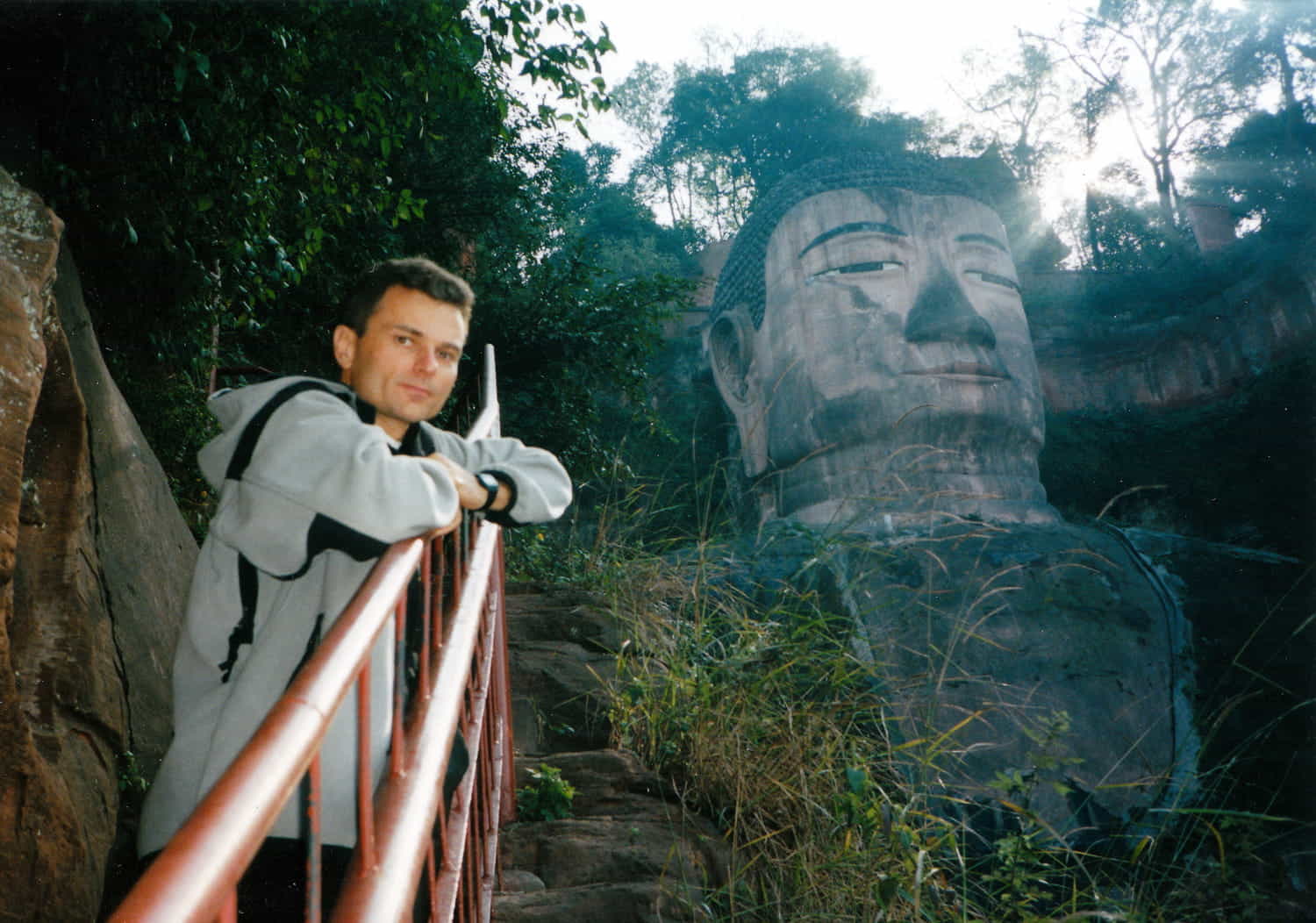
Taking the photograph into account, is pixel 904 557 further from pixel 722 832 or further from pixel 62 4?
pixel 62 4

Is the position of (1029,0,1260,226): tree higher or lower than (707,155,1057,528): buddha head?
higher

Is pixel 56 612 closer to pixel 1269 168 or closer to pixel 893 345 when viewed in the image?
pixel 893 345

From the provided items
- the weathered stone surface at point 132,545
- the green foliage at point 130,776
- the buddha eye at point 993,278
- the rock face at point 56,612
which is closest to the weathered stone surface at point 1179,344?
the buddha eye at point 993,278

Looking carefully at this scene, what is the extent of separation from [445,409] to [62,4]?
4145 mm

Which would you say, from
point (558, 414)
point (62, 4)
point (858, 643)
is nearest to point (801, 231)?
point (558, 414)

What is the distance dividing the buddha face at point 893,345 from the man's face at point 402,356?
4.95 m

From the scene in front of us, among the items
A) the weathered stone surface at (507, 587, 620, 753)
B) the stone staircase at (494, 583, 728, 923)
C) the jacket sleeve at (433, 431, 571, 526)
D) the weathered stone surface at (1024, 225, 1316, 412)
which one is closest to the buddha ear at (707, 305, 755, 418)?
the weathered stone surface at (507, 587, 620, 753)

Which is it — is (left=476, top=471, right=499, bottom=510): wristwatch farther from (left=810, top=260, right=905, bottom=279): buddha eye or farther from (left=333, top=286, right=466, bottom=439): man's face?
(left=810, top=260, right=905, bottom=279): buddha eye

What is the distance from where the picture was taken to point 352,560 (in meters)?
1.44

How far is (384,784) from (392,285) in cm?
89

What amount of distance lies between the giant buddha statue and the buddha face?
0.02 m

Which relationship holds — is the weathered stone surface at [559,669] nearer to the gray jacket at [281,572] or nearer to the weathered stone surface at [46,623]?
the weathered stone surface at [46,623]

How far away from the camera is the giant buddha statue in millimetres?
5004

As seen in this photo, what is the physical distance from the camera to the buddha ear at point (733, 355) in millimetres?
8156
